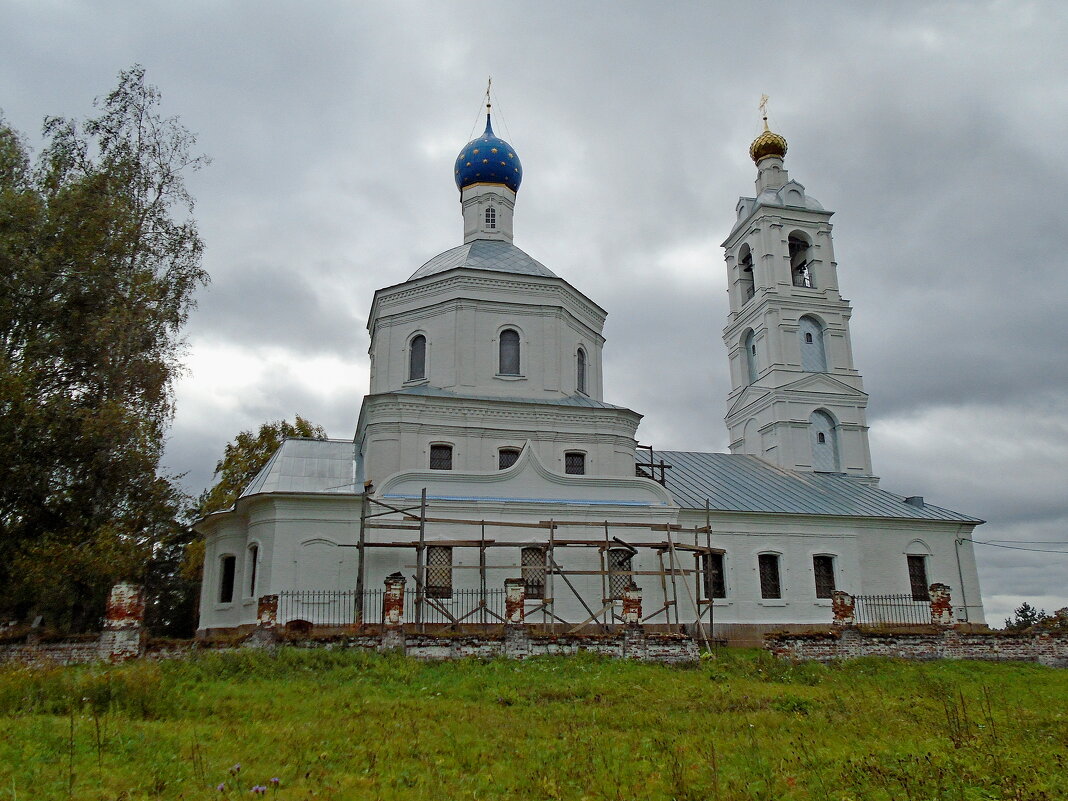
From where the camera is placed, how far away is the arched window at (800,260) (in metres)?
29.8

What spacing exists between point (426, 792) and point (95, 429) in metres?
12.2

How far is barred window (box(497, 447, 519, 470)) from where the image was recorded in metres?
20.1

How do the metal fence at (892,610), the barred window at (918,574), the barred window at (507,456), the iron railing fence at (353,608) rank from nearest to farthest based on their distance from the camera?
1. the iron railing fence at (353,608)
2. the barred window at (507,456)
3. the metal fence at (892,610)
4. the barred window at (918,574)

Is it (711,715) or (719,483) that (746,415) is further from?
(711,715)

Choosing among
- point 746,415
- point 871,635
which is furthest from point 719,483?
point 871,635

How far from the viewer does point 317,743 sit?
24.9ft

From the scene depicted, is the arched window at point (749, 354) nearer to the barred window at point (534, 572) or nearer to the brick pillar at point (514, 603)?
the barred window at point (534, 572)

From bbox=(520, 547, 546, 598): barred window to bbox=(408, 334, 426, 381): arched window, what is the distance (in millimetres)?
5682

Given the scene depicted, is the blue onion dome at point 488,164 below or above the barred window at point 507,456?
above

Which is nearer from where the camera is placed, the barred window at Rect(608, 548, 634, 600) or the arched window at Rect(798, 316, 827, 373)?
the barred window at Rect(608, 548, 634, 600)

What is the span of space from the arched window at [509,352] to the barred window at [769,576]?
8.04m

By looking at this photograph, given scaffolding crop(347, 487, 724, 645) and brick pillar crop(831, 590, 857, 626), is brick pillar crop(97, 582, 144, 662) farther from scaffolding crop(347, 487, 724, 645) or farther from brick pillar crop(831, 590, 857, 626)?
brick pillar crop(831, 590, 857, 626)

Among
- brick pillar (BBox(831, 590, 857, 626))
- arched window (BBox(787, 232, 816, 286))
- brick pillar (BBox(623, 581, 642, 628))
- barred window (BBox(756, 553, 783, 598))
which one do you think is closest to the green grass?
brick pillar (BBox(623, 581, 642, 628))

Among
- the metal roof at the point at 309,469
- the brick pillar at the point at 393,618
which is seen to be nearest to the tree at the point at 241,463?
the metal roof at the point at 309,469
